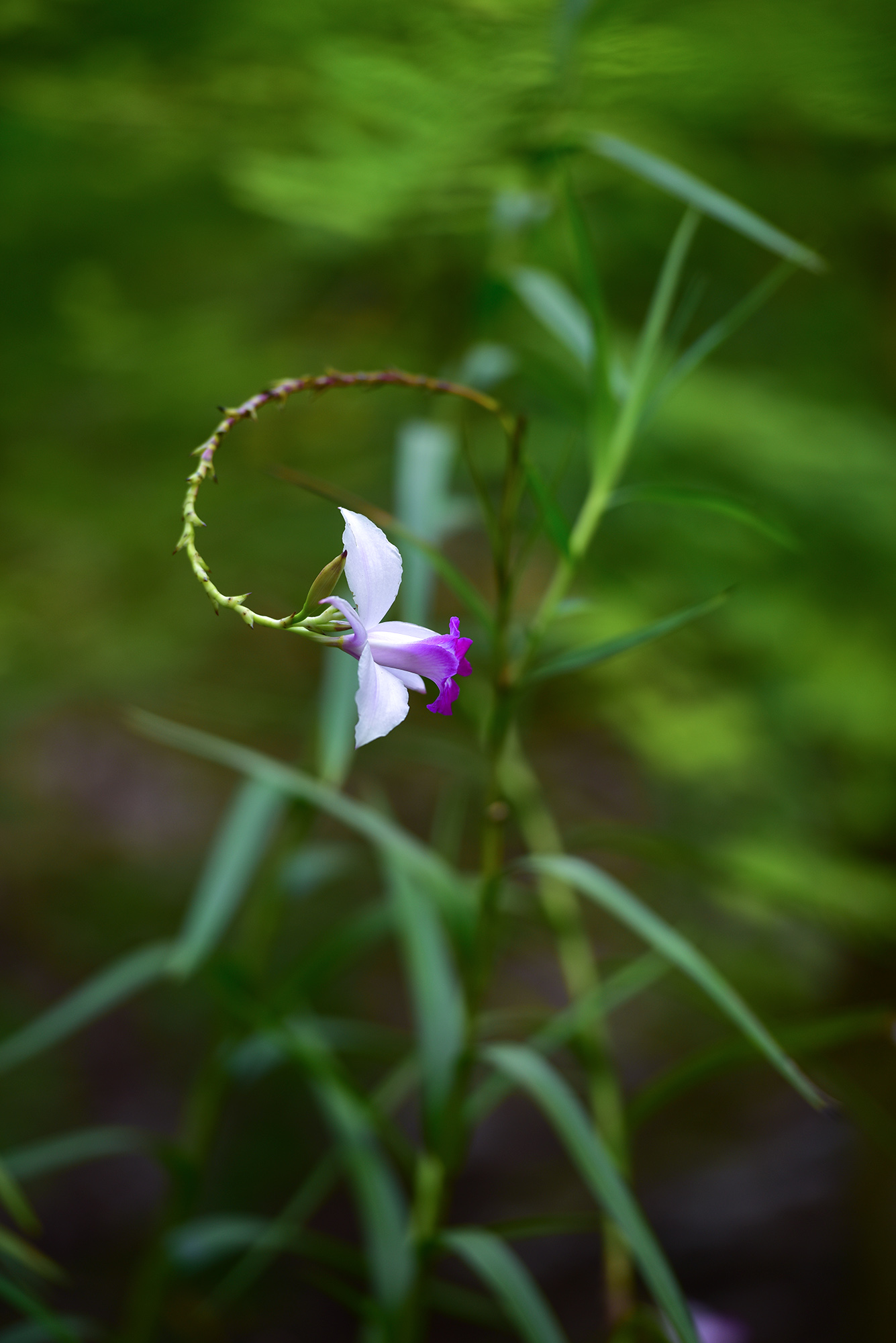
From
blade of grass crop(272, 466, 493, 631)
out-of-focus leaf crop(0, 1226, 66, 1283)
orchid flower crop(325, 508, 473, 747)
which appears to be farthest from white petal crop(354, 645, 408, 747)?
out-of-focus leaf crop(0, 1226, 66, 1283)

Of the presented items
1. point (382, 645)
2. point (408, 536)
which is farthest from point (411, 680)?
point (408, 536)

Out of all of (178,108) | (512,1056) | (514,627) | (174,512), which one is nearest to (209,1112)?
(512,1056)

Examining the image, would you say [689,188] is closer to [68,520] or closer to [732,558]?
[732,558]

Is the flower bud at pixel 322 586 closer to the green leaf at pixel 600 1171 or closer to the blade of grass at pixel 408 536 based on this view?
the blade of grass at pixel 408 536

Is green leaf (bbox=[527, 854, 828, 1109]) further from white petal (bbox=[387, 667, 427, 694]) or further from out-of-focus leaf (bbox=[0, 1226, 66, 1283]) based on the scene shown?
out-of-focus leaf (bbox=[0, 1226, 66, 1283])

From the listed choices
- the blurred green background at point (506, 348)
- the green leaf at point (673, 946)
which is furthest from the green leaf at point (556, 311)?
the green leaf at point (673, 946)

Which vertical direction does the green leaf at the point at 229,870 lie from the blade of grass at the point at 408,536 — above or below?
below

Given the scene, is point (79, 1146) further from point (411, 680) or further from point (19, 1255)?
point (411, 680)
